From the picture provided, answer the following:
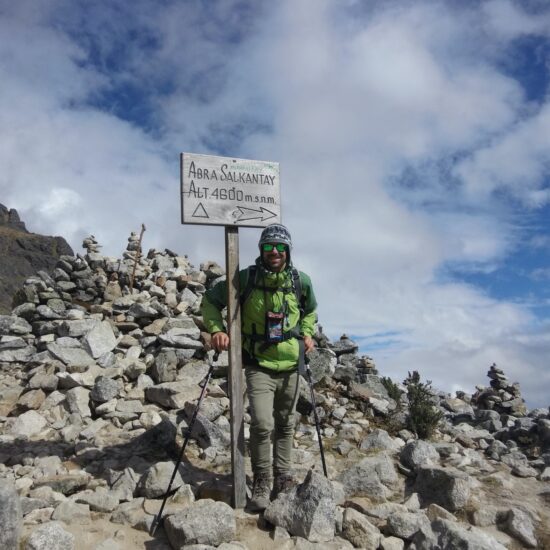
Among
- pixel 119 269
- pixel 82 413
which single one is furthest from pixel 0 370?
pixel 119 269

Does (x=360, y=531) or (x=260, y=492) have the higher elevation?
(x=260, y=492)

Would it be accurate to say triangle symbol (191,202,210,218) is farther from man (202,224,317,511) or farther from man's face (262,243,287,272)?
man's face (262,243,287,272)

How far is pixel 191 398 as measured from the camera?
8.41 m

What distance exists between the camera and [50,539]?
166 inches

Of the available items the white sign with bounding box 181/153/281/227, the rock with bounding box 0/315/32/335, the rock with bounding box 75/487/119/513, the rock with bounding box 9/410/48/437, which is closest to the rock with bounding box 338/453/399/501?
the rock with bounding box 75/487/119/513

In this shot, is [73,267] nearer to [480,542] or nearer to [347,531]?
[347,531]

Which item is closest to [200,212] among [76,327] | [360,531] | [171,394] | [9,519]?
[9,519]

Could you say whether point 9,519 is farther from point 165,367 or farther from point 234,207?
point 165,367

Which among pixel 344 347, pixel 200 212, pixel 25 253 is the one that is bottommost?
pixel 344 347

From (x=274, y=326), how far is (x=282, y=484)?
1.82 meters

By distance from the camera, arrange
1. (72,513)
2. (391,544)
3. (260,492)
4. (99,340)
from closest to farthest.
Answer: (391,544)
(72,513)
(260,492)
(99,340)

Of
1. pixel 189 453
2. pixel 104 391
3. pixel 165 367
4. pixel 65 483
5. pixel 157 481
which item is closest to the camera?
pixel 157 481

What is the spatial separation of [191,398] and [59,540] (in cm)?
418

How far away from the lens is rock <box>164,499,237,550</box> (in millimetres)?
4367
